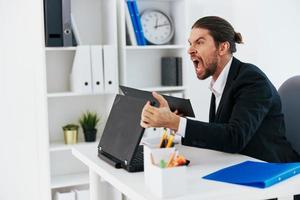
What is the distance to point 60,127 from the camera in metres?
3.34

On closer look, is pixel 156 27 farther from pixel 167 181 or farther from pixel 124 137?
pixel 167 181

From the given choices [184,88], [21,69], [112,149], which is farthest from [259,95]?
[21,69]

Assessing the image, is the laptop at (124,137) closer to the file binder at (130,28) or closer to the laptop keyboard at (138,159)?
the laptop keyboard at (138,159)

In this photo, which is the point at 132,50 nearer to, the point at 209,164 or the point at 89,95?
the point at 89,95

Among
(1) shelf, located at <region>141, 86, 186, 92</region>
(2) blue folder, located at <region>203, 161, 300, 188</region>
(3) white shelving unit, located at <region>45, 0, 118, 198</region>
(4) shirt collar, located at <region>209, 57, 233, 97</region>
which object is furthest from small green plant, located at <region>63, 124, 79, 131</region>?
(2) blue folder, located at <region>203, 161, 300, 188</region>

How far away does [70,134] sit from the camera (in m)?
3.20

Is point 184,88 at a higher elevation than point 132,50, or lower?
lower

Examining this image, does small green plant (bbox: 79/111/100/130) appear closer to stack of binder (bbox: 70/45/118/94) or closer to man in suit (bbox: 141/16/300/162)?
stack of binder (bbox: 70/45/118/94)

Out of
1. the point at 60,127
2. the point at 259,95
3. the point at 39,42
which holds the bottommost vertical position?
the point at 60,127

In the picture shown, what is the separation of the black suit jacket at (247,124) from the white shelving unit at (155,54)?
139 centimetres

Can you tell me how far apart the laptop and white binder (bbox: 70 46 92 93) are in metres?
1.36

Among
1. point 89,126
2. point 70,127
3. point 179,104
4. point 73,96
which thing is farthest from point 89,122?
point 179,104

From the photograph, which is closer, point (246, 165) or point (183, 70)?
point (246, 165)

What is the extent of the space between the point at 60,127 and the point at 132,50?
0.79 meters
